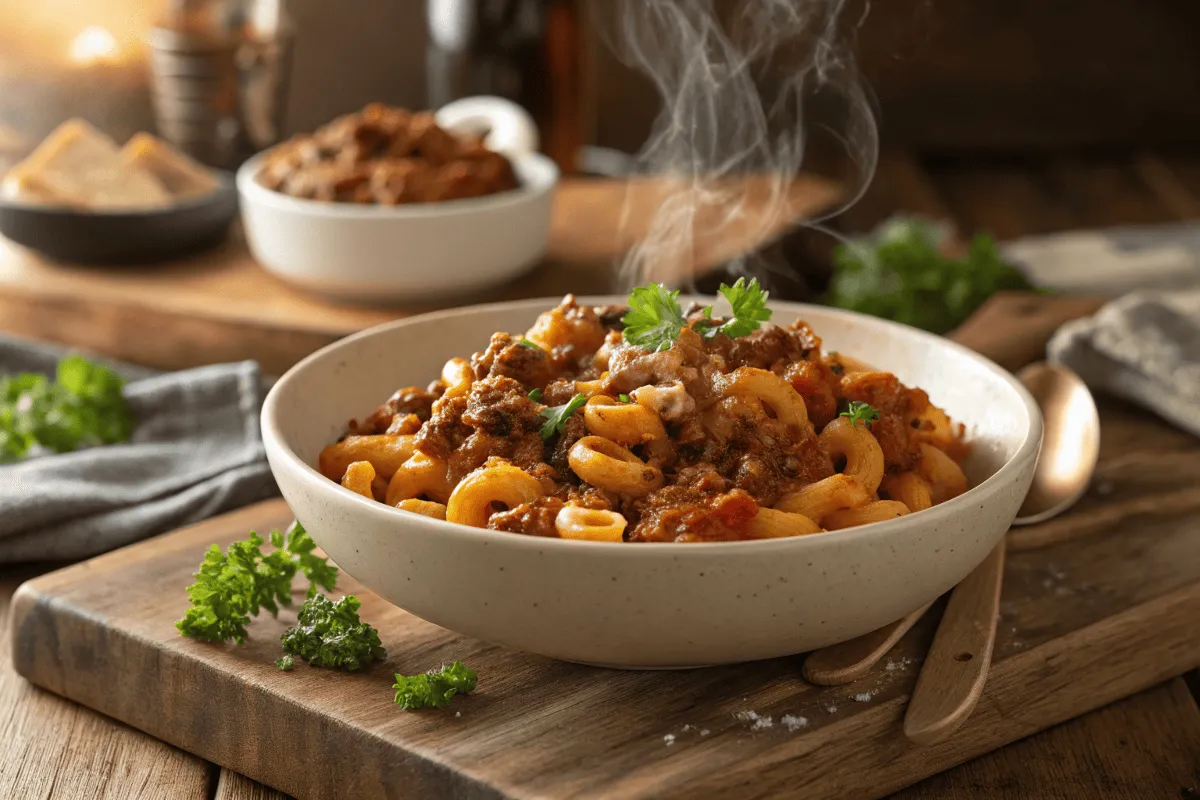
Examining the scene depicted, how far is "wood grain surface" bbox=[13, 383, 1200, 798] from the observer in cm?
178

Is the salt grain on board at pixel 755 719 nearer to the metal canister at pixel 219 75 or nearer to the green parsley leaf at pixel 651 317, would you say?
the green parsley leaf at pixel 651 317

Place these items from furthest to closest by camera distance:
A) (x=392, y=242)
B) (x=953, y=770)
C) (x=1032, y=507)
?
1. (x=392, y=242)
2. (x=1032, y=507)
3. (x=953, y=770)

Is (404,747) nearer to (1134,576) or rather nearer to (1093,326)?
(1134,576)

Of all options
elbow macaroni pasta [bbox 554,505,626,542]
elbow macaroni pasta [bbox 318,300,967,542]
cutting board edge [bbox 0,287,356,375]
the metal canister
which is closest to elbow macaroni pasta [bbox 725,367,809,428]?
elbow macaroni pasta [bbox 318,300,967,542]

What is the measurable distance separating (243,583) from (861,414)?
1017mm

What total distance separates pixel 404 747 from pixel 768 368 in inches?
33.1

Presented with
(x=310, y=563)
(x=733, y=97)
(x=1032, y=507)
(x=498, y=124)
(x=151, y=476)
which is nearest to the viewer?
(x=310, y=563)

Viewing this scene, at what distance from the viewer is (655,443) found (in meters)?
2.03

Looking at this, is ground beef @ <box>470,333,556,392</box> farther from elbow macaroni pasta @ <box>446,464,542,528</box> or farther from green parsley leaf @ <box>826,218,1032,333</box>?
green parsley leaf @ <box>826,218,1032,333</box>

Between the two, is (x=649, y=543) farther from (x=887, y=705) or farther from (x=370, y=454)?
(x=370, y=454)

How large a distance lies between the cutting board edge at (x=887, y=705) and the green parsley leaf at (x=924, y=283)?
1.69 metres

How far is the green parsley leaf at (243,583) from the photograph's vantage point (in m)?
2.10

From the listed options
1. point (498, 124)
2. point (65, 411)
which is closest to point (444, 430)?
point (65, 411)

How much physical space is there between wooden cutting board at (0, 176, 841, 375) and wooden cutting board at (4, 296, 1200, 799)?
1.15 meters
